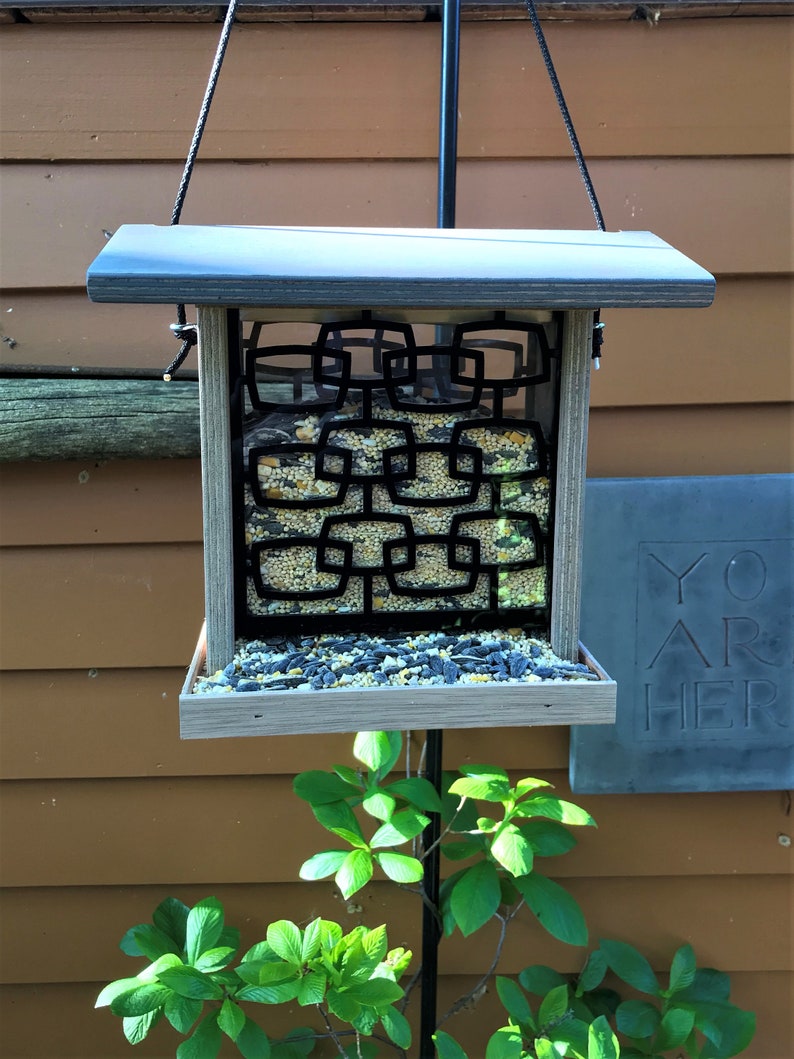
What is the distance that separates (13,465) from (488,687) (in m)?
0.92

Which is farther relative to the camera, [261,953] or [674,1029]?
[674,1029]

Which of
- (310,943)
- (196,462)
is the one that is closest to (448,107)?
(196,462)

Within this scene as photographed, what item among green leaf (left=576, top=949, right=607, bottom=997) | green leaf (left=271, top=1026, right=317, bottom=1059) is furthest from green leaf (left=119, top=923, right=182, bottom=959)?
green leaf (left=576, top=949, right=607, bottom=997)

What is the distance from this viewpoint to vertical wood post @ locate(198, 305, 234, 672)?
0.80 m

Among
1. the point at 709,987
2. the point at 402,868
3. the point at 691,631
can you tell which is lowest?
the point at 709,987

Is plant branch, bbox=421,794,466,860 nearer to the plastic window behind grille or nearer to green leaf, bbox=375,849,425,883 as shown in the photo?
green leaf, bbox=375,849,425,883

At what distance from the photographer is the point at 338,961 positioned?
995 mm

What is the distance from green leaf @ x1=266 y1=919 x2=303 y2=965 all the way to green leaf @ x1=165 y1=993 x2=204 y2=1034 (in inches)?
5.2

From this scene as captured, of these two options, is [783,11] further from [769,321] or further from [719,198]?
[769,321]

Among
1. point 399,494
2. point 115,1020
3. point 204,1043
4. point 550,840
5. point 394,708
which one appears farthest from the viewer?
point 115,1020

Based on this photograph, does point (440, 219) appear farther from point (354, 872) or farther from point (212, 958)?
point (212, 958)

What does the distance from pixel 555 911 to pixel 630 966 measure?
1.17ft

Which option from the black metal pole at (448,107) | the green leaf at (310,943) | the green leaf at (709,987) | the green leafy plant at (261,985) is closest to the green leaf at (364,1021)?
the green leafy plant at (261,985)

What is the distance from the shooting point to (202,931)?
3.56 ft
